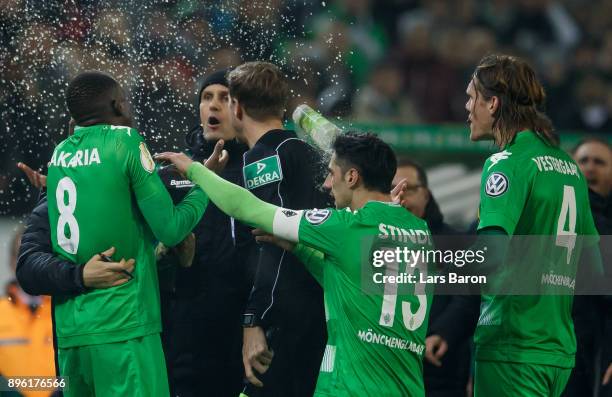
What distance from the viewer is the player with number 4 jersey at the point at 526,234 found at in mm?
4512

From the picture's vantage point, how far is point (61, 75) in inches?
269

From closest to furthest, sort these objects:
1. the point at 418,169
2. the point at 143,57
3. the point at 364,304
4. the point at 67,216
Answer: the point at 364,304 < the point at 67,216 < the point at 418,169 < the point at 143,57

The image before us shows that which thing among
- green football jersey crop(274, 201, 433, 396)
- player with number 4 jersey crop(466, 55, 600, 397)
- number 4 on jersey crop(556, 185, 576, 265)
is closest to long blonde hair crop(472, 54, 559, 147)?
player with number 4 jersey crop(466, 55, 600, 397)

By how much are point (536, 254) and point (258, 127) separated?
1.47 meters

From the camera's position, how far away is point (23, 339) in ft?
23.2

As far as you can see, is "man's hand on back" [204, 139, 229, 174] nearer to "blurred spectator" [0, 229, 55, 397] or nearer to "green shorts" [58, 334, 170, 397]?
"green shorts" [58, 334, 170, 397]

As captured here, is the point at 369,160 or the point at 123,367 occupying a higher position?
the point at 369,160

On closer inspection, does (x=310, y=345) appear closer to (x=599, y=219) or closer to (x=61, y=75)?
(x=599, y=219)

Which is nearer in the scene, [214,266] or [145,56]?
[214,266]

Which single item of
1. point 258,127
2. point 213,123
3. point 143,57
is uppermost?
point 143,57

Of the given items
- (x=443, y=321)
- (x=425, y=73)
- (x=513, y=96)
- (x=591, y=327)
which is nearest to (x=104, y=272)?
(x=513, y=96)

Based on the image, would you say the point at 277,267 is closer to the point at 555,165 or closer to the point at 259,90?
the point at 259,90

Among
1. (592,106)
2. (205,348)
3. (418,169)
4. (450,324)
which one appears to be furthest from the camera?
(592,106)

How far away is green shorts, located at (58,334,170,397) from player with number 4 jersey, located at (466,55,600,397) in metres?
1.41
